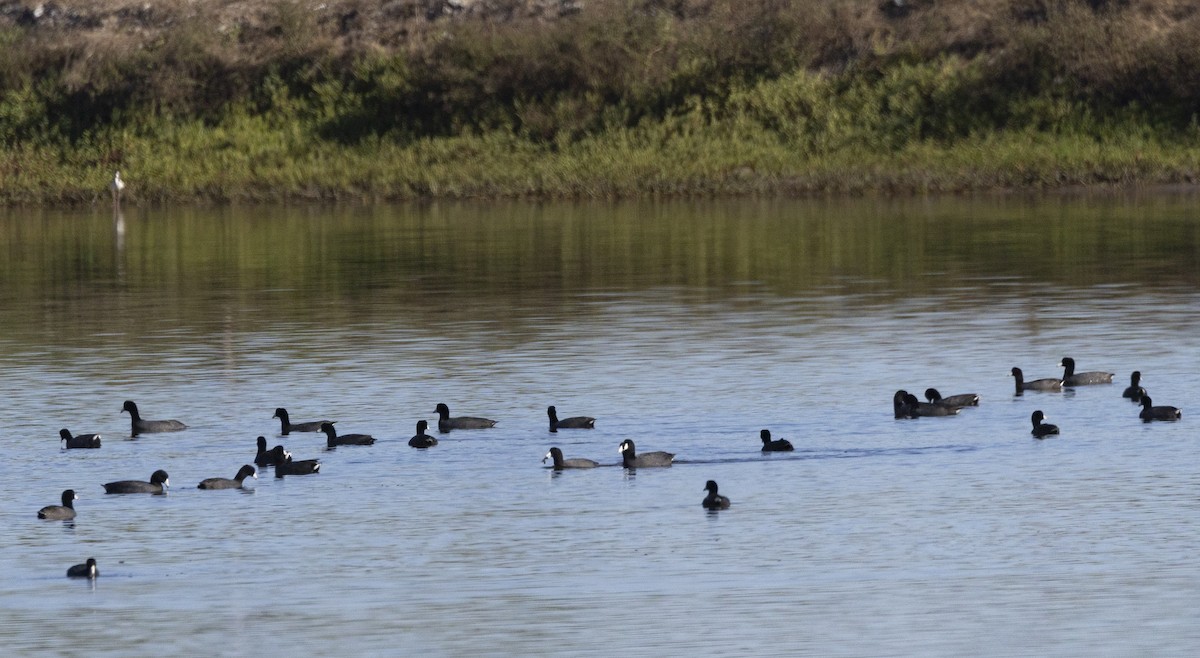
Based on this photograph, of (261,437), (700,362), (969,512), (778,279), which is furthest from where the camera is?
(778,279)

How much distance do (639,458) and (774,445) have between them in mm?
1535

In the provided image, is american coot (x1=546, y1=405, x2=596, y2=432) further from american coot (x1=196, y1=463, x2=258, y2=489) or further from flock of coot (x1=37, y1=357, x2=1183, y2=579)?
american coot (x1=196, y1=463, x2=258, y2=489)

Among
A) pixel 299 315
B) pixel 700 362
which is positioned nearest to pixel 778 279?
pixel 299 315

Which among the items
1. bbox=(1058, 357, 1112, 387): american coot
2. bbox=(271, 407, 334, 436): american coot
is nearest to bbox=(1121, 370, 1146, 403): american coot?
bbox=(1058, 357, 1112, 387): american coot

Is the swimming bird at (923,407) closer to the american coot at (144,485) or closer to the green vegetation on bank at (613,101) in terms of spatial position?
the american coot at (144,485)

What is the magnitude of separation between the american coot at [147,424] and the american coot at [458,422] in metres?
2.93

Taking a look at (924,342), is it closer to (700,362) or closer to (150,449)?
(700,362)

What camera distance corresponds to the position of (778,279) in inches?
1730

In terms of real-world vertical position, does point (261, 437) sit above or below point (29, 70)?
below

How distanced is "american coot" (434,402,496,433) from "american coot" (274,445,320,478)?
2.30m

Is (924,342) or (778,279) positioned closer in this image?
(924,342)

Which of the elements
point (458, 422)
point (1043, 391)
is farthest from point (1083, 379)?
point (458, 422)

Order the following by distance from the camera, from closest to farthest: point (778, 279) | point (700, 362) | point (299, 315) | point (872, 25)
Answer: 1. point (700, 362)
2. point (299, 315)
3. point (778, 279)
4. point (872, 25)

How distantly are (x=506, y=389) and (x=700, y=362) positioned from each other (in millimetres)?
3472
